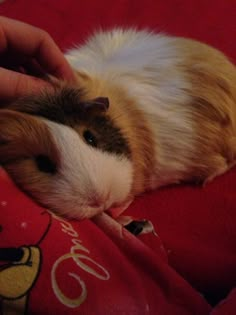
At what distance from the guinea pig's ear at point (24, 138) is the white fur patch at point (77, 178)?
2 cm

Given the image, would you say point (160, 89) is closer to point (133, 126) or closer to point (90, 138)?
point (133, 126)

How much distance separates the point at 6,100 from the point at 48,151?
293 millimetres

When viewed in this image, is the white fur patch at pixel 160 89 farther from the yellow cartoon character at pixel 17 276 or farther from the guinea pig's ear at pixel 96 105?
the yellow cartoon character at pixel 17 276

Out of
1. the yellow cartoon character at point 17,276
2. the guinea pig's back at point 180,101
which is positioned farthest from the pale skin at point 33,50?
the yellow cartoon character at point 17,276

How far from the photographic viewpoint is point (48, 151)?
Answer: 3.16 ft

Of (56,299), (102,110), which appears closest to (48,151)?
(102,110)

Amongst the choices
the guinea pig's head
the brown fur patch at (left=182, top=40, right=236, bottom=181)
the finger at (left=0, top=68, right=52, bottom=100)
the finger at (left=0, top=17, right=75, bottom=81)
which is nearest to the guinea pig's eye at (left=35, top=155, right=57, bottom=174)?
the guinea pig's head

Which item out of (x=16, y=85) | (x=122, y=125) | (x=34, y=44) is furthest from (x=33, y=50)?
→ (x=122, y=125)

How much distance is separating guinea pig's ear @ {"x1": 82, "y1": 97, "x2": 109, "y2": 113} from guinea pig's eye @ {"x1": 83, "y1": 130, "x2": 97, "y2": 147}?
6 cm

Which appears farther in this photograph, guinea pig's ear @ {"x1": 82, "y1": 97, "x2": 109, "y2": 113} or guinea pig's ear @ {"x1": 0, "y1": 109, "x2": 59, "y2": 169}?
guinea pig's ear @ {"x1": 82, "y1": 97, "x2": 109, "y2": 113}

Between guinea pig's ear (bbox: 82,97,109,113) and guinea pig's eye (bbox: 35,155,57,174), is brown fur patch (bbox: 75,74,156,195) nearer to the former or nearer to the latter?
guinea pig's ear (bbox: 82,97,109,113)

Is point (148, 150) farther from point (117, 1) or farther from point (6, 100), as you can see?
point (117, 1)

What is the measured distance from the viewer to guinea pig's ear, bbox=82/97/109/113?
3.52 ft

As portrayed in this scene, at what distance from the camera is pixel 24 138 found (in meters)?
0.97
